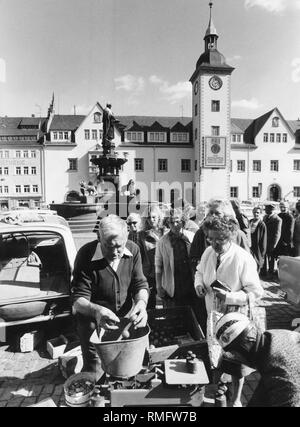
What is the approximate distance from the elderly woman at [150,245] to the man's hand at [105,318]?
7.30 ft

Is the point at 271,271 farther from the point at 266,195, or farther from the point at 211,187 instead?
the point at 266,195

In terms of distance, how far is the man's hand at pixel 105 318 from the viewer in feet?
8.18

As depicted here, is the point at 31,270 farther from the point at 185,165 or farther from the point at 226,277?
the point at 185,165

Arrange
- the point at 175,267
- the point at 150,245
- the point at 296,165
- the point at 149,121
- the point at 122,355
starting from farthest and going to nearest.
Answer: the point at 149,121
the point at 296,165
the point at 150,245
the point at 175,267
the point at 122,355

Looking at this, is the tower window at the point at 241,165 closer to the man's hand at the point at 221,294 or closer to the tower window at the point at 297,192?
the tower window at the point at 297,192

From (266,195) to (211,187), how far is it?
9.24m

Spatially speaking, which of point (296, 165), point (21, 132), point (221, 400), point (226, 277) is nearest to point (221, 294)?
point (226, 277)

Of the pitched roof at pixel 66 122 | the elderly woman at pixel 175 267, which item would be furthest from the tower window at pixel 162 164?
the elderly woman at pixel 175 267

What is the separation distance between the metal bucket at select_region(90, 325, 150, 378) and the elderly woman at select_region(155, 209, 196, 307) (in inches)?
71.0

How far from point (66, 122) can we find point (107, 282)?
4519 cm

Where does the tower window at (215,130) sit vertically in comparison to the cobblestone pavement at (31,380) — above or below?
above

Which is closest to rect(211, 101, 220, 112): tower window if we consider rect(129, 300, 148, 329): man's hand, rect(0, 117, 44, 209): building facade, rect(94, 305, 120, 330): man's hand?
rect(0, 117, 44, 209): building facade

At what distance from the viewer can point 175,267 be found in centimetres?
411

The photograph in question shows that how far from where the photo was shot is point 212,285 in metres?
2.97
